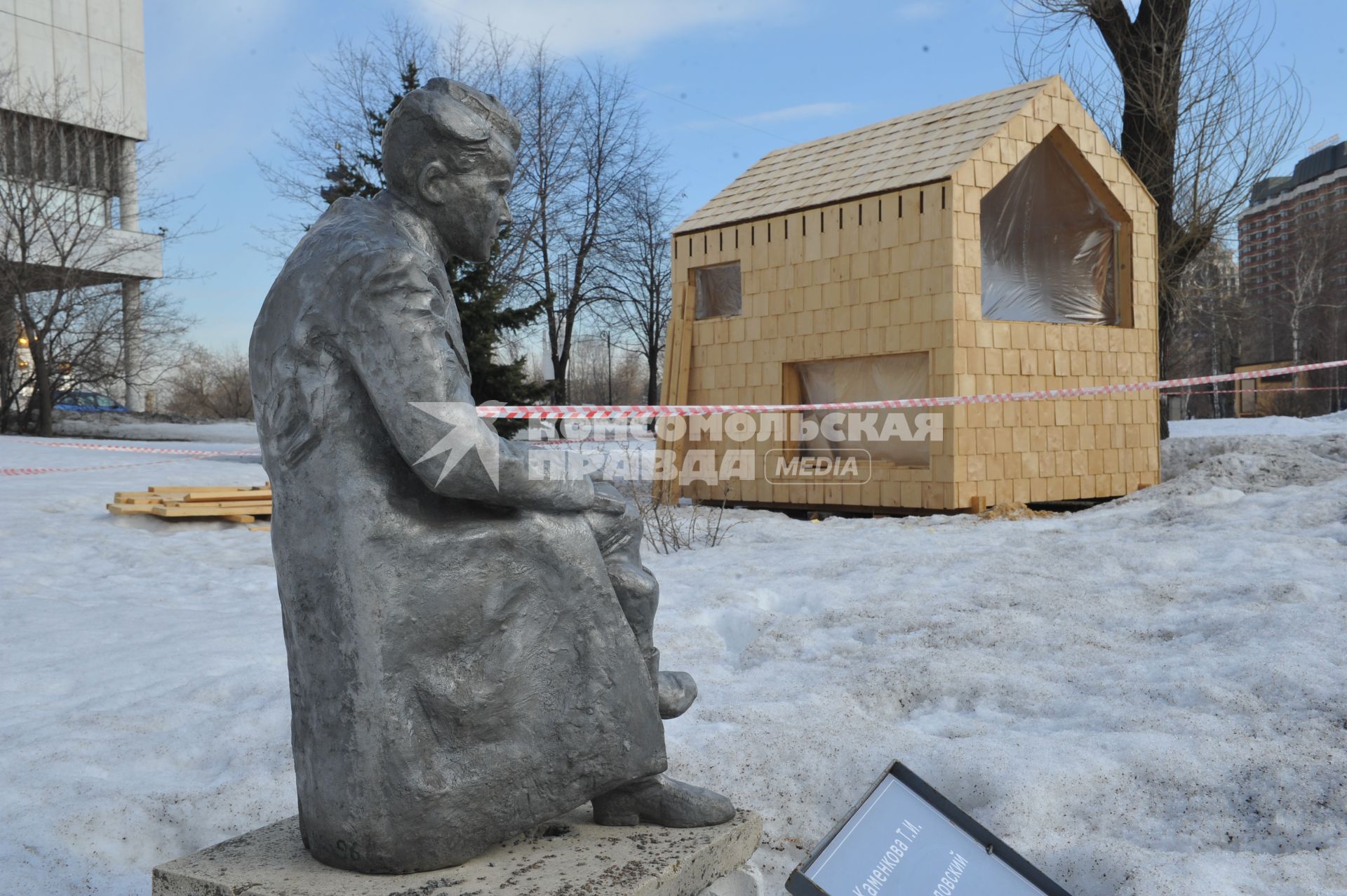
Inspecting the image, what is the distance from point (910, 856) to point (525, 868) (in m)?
0.87

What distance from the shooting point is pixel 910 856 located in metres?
2.29

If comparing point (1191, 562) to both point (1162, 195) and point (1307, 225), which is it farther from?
point (1307, 225)

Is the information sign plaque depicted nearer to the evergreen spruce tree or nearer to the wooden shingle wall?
the wooden shingle wall

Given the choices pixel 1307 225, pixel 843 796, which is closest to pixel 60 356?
pixel 843 796

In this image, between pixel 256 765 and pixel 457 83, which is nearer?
pixel 457 83

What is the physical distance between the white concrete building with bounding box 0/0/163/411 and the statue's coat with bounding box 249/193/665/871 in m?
21.6

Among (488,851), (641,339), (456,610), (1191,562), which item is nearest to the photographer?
(456,610)

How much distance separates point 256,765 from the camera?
3.66 meters

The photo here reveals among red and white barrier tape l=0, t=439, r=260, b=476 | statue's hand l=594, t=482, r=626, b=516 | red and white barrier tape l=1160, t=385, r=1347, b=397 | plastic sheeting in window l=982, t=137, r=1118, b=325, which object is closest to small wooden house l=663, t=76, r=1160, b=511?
plastic sheeting in window l=982, t=137, r=1118, b=325

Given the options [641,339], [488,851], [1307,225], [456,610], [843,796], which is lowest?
[843,796]

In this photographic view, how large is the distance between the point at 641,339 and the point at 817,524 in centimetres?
2307

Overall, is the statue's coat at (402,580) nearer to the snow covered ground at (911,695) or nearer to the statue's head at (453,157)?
the statue's head at (453,157)
